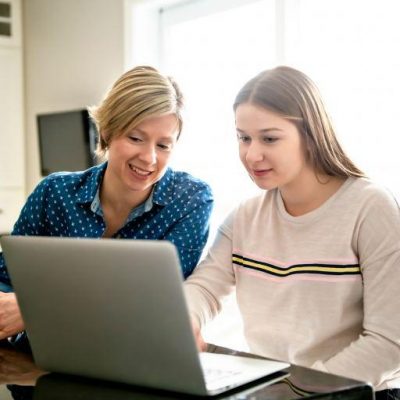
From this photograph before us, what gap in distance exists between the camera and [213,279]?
1.52 metres

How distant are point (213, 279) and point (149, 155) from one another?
343 millimetres

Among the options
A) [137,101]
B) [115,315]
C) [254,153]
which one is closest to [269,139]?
[254,153]

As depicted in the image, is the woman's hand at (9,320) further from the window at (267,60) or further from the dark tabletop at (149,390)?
the window at (267,60)

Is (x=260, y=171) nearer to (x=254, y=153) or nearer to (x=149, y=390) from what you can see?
(x=254, y=153)

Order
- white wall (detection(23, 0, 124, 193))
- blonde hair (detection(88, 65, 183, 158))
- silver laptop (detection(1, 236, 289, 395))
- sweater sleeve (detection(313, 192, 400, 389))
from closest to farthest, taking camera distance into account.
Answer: silver laptop (detection(1, 236, 289, 395)) → sweater sleeve (detection(313, 192, 400, 389)) → blonde hair (detection(88, 65, 183, 158)) → white wall (detection(23, 0, 124, 193))

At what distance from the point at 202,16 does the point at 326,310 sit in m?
2.52

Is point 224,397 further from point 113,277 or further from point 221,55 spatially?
point 221,55

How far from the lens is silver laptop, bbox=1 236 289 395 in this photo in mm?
822

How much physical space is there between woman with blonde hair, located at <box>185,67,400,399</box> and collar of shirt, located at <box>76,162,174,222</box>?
0.25m

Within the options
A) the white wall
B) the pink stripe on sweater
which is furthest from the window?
the pink stripe on sweater

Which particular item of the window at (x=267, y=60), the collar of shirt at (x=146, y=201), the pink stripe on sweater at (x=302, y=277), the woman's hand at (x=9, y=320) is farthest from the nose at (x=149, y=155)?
the window at (x=267, y=60)

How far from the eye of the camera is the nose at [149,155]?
62.9 inches

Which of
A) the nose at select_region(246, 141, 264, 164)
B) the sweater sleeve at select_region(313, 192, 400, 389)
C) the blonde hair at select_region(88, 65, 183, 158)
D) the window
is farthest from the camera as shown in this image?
the window

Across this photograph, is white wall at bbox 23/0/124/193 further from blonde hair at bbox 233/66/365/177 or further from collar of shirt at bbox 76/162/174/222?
blonde hair at bbox 233/66/365/177
